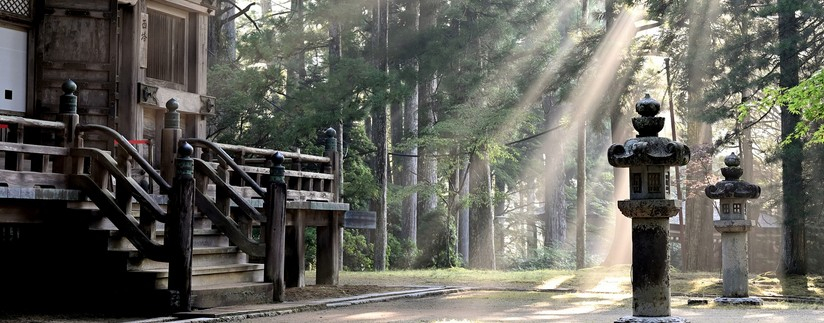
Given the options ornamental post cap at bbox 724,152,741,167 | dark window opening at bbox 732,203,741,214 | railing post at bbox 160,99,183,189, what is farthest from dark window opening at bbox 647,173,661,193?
railing post at bbox 160,99,183,189

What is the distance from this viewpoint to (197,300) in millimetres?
12336

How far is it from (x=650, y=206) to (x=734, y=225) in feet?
22.0

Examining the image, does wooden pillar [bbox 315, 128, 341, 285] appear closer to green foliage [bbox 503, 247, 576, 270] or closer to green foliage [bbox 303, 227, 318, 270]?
green foliage [bbox 303, 227, 318, 270]

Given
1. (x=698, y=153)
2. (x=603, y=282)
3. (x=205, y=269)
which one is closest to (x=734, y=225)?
(x=603, y=282)

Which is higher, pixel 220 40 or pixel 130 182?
pixel 220 40

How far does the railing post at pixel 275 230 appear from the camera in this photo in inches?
543

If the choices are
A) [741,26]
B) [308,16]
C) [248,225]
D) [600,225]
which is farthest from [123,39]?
[600,225]

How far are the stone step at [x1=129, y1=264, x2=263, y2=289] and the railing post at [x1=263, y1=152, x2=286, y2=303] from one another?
0.26m

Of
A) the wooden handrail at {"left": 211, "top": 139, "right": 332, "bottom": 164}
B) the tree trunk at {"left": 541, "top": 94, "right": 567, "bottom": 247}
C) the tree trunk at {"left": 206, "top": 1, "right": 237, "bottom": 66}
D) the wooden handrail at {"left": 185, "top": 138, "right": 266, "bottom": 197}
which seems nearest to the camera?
the wooden handrail at {"left": 185, "top": 138, "right": 266, "bottom": 197}

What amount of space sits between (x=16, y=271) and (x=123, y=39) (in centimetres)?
507

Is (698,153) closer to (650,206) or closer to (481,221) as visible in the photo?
(481,221)

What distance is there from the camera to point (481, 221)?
35.8 meters

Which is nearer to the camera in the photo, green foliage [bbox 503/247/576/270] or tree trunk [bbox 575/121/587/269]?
tree trunk [bbox 575/121/587/269]

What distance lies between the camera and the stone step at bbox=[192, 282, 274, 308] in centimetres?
1243
